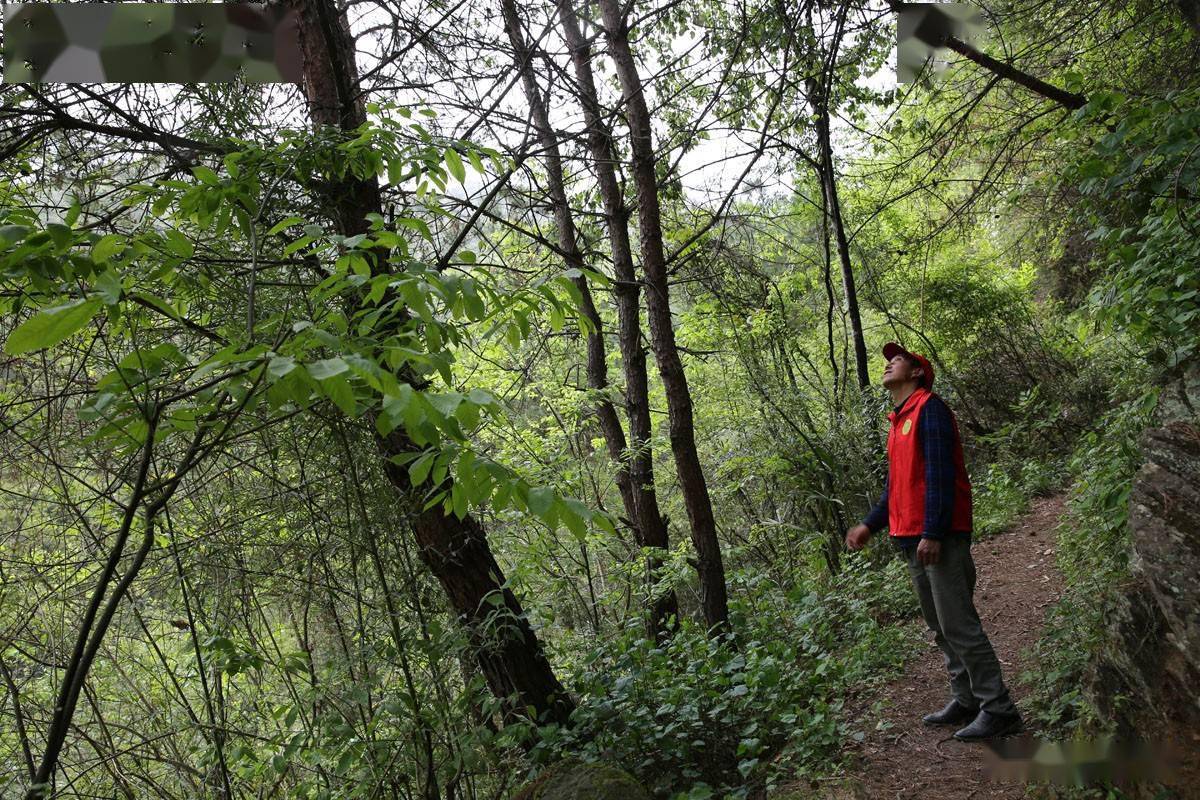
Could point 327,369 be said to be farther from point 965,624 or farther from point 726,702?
point 726,702

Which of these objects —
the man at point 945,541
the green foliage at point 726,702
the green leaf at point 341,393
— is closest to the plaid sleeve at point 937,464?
the man at point 945,541

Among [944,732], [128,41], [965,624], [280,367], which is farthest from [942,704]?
[128,41]

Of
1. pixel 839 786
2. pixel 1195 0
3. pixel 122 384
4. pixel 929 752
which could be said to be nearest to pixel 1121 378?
pixel 1195 0

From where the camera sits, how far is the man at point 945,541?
12.9ft

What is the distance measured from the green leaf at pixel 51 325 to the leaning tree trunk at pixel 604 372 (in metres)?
3.36

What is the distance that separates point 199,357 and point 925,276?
10.5 metres

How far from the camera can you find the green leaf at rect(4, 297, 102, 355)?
1501 mm

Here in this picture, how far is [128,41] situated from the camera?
2.35m

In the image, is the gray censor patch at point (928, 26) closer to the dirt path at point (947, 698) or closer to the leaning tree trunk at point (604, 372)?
the leaning tree trunk at point (604, 372)

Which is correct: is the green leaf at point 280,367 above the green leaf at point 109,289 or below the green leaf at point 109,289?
below

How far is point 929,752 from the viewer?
160 inches

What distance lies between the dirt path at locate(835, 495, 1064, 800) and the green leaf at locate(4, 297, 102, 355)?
373 cm

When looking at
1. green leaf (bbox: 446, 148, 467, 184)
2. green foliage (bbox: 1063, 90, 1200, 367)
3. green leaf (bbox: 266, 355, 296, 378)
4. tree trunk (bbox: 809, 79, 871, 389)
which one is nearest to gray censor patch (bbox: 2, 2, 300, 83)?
green leaf (bbox: 446, 148, 467, 184)

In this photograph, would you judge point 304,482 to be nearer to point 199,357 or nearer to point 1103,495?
point 199,357
